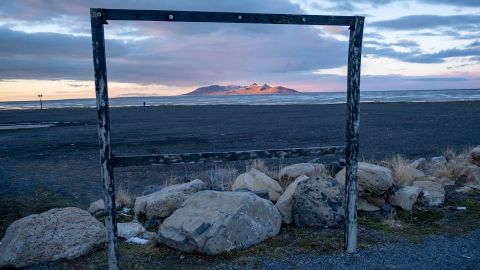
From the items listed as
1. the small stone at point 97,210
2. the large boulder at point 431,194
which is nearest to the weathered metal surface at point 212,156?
the large boulder at point 431,194

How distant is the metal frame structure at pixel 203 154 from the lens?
3961 millimetres

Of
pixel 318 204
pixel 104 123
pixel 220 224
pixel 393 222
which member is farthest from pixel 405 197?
pixel 104 123

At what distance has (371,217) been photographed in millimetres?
6059

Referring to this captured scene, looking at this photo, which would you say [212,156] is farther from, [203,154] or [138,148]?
[138,148]

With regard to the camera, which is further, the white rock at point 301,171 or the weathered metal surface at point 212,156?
the white rock at point 301,171

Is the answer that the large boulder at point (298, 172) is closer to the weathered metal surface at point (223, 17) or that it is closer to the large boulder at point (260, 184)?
the large boulder at point (260, 184)

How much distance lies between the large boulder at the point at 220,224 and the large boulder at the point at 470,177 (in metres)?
4.61

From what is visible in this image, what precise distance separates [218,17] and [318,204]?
9.06 feet

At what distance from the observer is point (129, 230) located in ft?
18.4

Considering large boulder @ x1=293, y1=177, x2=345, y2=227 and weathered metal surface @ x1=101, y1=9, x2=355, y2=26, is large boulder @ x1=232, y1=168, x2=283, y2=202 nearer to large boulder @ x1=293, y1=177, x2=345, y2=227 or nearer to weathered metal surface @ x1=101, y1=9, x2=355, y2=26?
large boulder @ x1=293, y1=177, x2=345, y2=227

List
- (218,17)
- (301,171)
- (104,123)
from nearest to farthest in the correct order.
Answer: (104,123) < (218,17) < (301,171)

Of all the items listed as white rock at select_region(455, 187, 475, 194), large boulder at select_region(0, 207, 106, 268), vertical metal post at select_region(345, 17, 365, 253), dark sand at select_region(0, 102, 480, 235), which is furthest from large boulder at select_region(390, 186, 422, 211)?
dark sand at select_region(0, 102, 480, 235)

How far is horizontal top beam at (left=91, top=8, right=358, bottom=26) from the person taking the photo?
13.0ft

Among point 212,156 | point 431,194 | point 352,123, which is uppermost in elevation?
point 352,123
